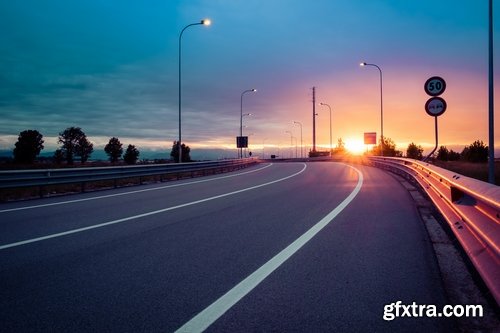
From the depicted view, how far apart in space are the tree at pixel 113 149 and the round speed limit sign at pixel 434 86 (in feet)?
558

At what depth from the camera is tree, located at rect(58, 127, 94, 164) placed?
16088 centimetres

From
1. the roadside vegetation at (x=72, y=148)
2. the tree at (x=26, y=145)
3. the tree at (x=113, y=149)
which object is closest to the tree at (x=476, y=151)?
the roadside vegetation at (x=72, y=148)

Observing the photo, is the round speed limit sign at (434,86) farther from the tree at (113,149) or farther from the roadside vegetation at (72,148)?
the tree at (113,149)

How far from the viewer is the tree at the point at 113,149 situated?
17262 centimetres

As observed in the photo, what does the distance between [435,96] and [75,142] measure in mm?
167952

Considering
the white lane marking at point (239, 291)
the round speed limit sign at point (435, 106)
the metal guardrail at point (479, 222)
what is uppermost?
the round speed limit sign at point (435, 106)

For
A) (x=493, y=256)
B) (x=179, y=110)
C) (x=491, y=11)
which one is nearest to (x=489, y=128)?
(x=491, y=11)

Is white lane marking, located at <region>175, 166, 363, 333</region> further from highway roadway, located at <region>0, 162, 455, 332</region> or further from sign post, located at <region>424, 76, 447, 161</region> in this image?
sign post, located at <region>424, 76, 447, 161</region>

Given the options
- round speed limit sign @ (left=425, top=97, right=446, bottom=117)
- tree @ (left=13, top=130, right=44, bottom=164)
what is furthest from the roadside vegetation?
round speed limit sign @ (left=425, top=97, right=446, bottom=117)

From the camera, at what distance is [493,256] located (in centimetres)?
396

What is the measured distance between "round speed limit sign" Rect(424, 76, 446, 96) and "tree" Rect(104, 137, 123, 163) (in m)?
170

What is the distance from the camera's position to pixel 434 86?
11.7m

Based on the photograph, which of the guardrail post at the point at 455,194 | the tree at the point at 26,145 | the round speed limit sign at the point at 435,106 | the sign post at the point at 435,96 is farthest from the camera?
the tree at the point at 26,145

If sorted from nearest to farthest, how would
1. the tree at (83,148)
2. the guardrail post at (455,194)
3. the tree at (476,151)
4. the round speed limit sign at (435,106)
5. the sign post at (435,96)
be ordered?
the guardrail post at (455,194)
the sign post at (435,96)
the round speed limit sign at (435,106)
the tree at (476,151)
the tree at (83,148)
